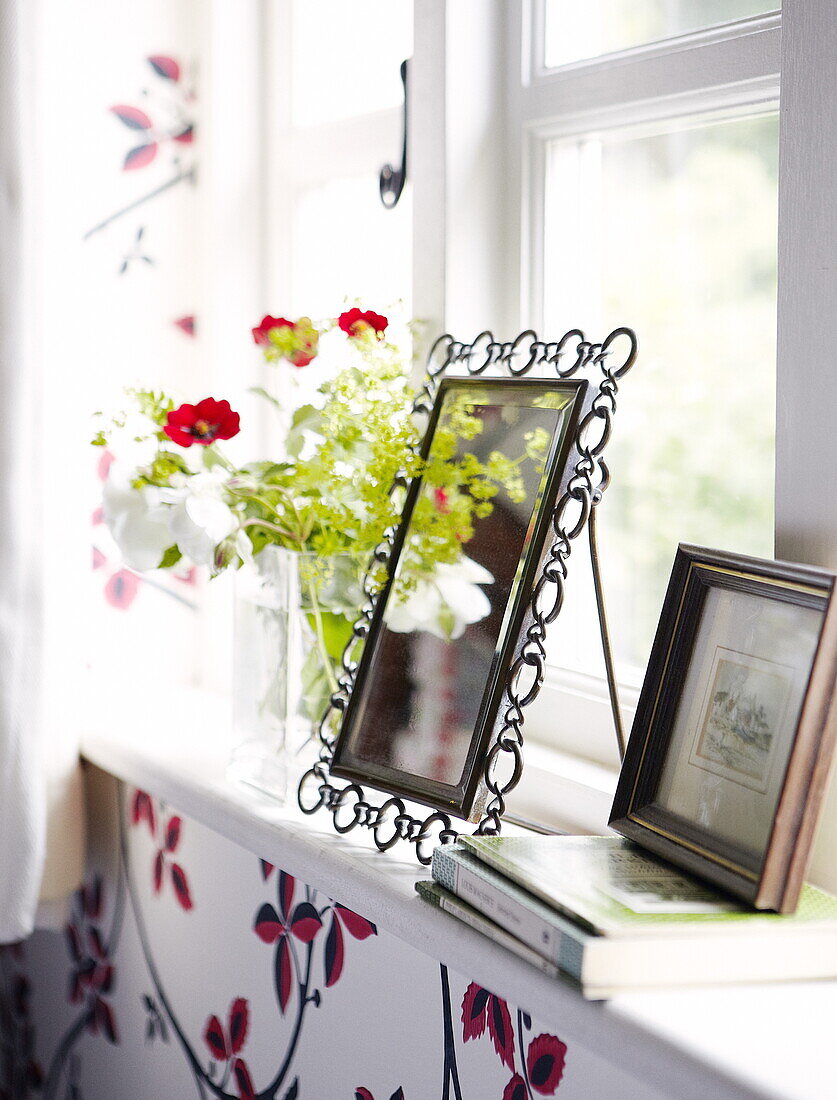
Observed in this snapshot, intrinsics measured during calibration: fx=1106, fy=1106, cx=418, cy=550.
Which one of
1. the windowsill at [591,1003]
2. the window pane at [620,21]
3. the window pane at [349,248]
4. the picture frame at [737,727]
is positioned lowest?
the windowsill at [591,1003]

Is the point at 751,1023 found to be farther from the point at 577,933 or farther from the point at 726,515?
the point at 726,515

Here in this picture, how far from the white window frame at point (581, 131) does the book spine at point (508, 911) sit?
21 cm

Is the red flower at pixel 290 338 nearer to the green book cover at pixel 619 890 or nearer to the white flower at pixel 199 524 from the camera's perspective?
the white flower at pixel 199 524

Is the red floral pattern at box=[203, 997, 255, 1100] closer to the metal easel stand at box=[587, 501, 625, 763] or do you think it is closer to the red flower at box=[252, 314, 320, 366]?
the metal easel stand at box=[587, 501, 625, 763]

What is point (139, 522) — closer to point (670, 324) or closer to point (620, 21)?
point (670, 324)

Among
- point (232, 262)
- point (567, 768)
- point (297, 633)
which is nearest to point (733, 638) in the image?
point (567, 768)

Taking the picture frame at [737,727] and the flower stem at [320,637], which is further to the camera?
the flower stem at [320,637]

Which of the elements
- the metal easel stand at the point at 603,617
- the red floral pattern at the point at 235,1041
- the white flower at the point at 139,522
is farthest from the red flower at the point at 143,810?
the metal easel stand at the point at 603,617

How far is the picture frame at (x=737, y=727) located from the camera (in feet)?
2.25

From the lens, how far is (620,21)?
3.58 feet

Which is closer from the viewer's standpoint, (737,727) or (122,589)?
(737,727)

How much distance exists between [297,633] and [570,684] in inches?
11.3

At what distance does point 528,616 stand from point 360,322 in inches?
12.9

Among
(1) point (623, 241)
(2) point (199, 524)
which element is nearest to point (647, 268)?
(1) point (623, 241)
